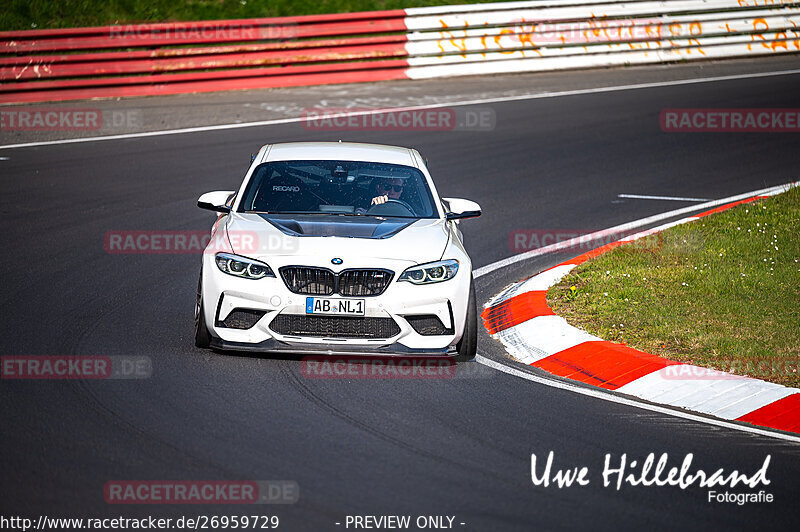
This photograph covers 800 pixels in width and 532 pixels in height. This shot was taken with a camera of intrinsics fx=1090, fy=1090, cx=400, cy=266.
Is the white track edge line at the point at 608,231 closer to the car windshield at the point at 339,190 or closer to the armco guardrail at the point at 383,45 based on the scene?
the car windshield at the point at 339,190

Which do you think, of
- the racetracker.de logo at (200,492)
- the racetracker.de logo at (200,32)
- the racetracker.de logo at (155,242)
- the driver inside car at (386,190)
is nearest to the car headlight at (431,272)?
the driver inside car at (386,190)

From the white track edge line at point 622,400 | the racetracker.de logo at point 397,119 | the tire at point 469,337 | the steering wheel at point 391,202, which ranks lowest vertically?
the white track edge line at point 622,400

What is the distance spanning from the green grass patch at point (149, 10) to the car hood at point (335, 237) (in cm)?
1492

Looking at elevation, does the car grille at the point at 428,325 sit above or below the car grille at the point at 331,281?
below

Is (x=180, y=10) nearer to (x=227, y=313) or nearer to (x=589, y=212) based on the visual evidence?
(x=589, y=212)

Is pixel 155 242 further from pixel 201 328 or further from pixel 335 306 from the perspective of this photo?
pixel 335 306

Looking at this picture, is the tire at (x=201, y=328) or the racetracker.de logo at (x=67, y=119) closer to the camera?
the tire at (x=201, y=328)

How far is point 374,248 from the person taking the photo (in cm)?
762

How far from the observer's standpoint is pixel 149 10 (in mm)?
22562

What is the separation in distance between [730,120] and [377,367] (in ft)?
41.3

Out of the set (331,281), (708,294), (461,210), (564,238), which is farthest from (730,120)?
(331,281)

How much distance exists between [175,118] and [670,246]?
9714 millimetres

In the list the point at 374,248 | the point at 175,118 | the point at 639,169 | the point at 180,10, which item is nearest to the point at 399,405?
the point at 374,248

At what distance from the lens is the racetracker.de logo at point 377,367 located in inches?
293
